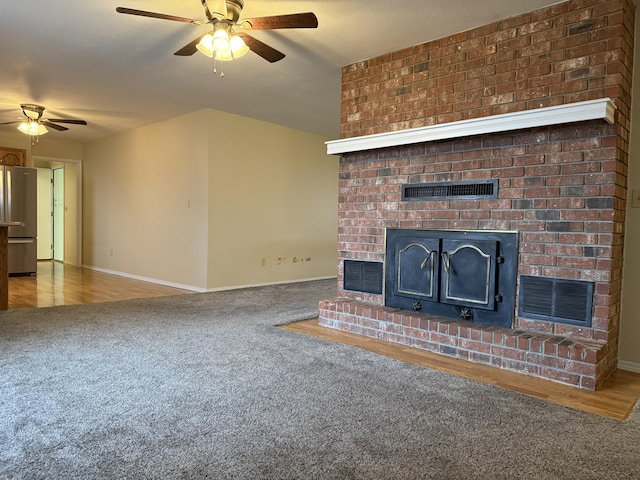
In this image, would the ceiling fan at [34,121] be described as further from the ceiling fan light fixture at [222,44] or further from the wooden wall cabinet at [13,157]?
the ceiling fan light fixture at [222,44]

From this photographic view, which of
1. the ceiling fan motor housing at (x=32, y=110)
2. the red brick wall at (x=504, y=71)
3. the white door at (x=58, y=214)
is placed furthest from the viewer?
the white door at (x=58, y=214)

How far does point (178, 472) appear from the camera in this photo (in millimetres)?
1516

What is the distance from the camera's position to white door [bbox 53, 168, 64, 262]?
30.6 feet

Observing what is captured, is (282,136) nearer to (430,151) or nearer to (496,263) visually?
(430,151)

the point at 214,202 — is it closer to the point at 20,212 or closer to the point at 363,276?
the point at 363,276

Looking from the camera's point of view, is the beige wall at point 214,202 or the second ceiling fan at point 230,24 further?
the beige wall at point 214,202

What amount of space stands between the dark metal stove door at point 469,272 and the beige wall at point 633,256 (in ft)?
2.80

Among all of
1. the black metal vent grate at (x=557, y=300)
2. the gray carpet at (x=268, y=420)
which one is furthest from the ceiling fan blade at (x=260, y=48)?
the black metal vent grate at (x=557, y=300)

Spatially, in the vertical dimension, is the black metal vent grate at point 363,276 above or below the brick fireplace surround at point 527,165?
below

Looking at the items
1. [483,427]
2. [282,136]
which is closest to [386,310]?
[483,427]

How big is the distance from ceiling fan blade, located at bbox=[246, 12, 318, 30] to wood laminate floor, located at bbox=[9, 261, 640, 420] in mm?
2238

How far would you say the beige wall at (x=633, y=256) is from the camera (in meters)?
2.81

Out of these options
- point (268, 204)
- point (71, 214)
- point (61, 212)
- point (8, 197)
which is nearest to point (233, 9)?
point (268, 204)

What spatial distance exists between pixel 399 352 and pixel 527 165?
5.16ft
